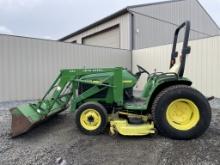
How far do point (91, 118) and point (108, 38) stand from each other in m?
11.7

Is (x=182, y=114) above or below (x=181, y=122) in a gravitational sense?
above

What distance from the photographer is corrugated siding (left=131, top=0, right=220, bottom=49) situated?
1357 centimetres

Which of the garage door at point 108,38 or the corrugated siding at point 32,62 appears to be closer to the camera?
the corrugated siding at point 32,62

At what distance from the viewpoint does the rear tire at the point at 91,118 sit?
3900 millimetres

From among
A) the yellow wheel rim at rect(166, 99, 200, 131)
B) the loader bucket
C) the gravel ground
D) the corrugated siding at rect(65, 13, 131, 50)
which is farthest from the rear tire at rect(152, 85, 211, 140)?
the corrugated siding at rect(65, 13, 131, 50)

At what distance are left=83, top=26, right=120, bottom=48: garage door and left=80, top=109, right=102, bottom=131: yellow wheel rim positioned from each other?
425 inches

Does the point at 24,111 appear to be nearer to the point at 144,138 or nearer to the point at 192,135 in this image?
the point at 144,138

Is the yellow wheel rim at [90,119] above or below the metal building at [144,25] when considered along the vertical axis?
below

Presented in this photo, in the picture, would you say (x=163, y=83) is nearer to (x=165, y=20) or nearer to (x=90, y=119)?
(x=90, y=119)

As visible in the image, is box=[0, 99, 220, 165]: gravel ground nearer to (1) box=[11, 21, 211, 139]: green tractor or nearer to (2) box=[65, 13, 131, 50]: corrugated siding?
(1) box=[11, 21, 211, 139]: green tractor

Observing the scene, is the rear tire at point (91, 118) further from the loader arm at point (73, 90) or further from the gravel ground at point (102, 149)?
the loader arm at point (73, 90)

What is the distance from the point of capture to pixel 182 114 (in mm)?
3811

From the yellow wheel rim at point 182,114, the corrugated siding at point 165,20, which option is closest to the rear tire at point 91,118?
the yellow wheel rim at point 182,114

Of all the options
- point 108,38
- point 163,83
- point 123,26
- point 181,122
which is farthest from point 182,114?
point 108,38
